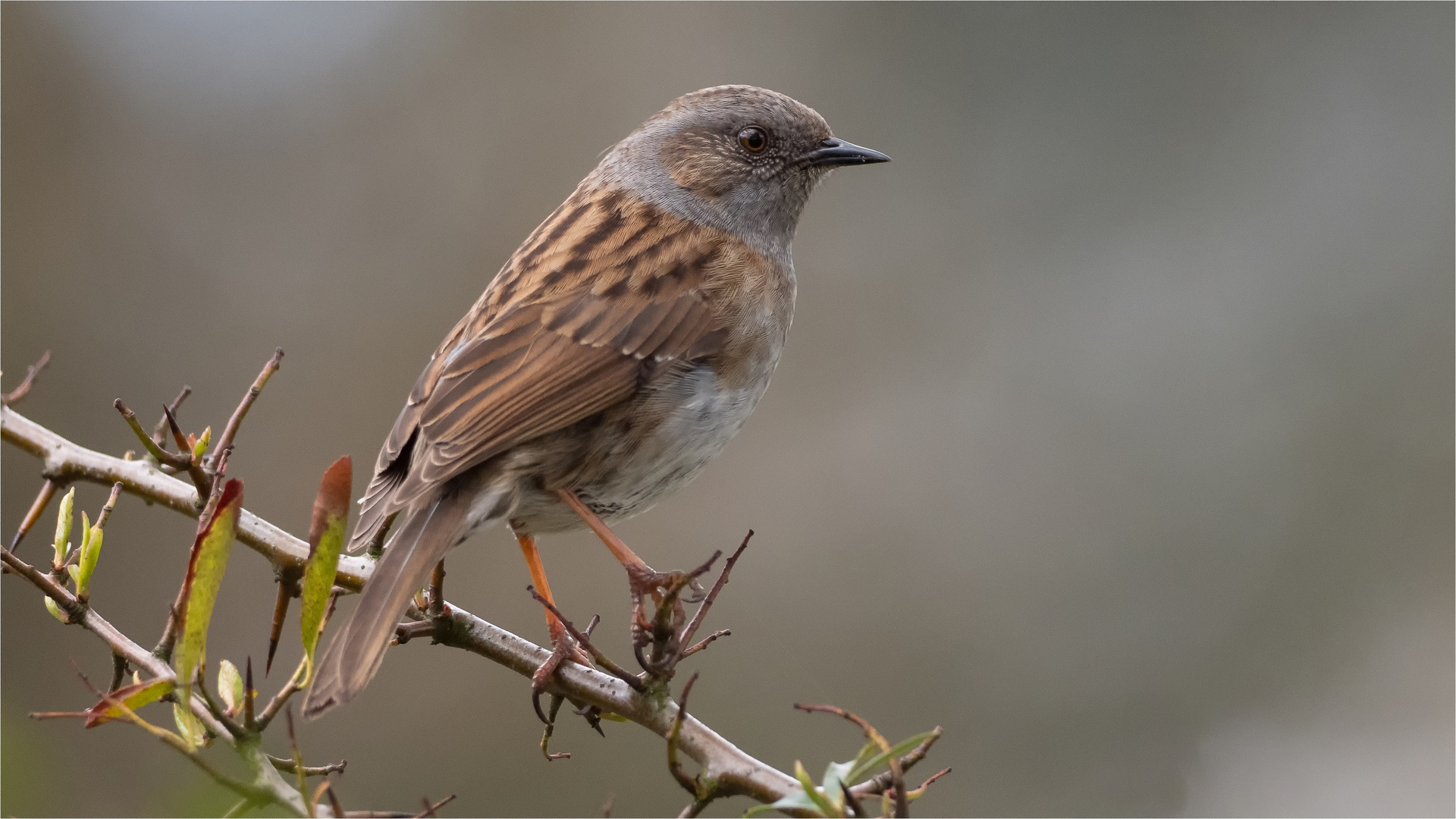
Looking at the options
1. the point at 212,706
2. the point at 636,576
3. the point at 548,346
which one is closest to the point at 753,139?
the point at 548,346

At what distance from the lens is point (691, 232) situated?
12.4 ft

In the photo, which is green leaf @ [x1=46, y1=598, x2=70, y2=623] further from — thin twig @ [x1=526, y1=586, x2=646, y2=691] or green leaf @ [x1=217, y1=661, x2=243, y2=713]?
thin twig @ [x1=526, y1=586, x2=646, y2=691]

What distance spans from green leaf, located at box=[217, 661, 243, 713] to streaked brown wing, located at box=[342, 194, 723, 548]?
0.50m

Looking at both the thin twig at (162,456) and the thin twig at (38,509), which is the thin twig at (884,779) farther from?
the thin twig at (38,509)

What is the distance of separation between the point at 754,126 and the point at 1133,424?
13.1 feet

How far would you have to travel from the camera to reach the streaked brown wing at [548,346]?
296cm

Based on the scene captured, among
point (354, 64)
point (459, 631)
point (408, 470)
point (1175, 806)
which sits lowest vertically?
point (1175, 806)

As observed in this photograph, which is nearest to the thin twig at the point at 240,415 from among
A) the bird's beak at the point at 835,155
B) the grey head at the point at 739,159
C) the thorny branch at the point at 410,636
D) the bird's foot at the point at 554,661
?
the thorny branch at the point at 410,636

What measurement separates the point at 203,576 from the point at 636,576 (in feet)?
3.27

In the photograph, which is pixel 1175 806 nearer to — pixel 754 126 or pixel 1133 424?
pixel 1133 424

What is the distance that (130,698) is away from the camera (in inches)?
71.6

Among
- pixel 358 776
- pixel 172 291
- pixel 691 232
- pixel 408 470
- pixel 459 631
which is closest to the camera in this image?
pixel 459 631

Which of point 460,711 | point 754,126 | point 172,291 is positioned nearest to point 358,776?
point 460,711

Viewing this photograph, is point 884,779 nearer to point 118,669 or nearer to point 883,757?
point 883,757
